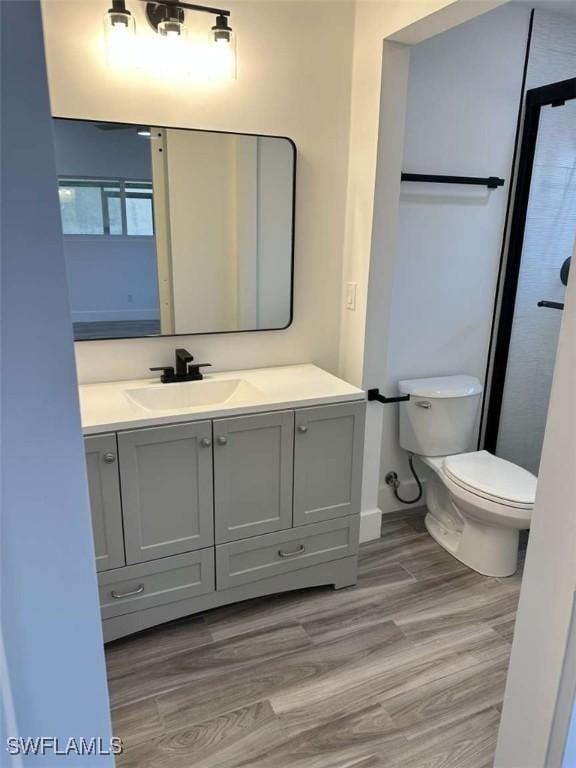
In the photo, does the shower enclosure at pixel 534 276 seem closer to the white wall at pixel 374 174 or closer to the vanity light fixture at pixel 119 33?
the white wall at pixel 374 174

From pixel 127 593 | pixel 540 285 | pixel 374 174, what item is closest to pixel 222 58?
pixel 374 174

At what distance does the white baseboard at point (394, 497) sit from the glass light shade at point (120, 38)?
2.24 meters

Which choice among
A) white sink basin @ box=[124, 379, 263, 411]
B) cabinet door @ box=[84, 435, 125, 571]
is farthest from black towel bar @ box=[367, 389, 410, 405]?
cabinet door @ box=[84, 435, 125, 571]

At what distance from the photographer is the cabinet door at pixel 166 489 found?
6.01ft

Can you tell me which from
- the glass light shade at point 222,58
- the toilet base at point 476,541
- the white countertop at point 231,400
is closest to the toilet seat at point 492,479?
the toilet base at point 476,541

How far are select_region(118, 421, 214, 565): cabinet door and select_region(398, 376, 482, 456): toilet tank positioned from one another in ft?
3.86

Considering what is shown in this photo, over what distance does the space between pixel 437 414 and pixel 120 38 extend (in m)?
2.03

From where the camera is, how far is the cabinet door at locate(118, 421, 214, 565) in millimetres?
1833

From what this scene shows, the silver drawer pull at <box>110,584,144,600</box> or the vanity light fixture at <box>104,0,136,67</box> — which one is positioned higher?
the vanity light fixture at <box>104,0,136,67</box>

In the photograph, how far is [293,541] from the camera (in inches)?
86.0

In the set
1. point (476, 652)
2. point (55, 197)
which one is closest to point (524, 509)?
point (476, 652)

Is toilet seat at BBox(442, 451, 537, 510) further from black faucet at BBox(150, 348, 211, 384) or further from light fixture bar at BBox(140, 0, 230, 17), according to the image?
light fixture bar at BBox(140, 0, 230, 17)

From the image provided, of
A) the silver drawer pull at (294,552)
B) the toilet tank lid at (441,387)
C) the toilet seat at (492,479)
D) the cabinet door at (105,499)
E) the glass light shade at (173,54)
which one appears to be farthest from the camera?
the toilet tank lid at (441,387)

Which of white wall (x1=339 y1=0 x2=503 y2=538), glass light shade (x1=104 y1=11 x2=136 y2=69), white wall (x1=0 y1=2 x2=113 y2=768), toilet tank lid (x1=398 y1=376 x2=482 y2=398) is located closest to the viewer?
white wall (x1=0 y1=2 x2=113 y2=768)
